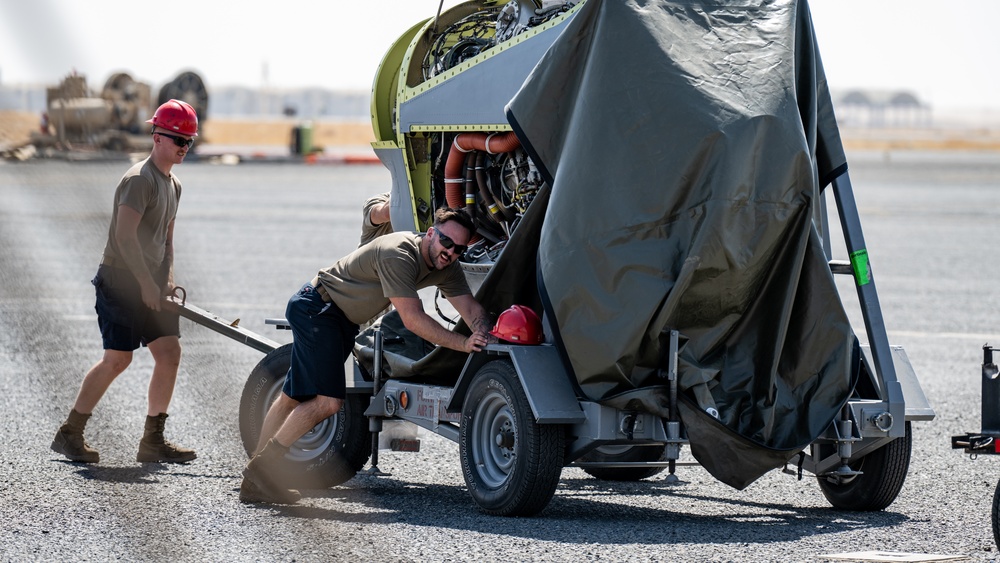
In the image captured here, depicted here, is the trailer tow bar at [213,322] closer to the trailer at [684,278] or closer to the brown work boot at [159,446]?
the brown work boot at [159,446]

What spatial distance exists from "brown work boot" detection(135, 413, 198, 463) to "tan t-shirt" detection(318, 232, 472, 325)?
5.33 ft

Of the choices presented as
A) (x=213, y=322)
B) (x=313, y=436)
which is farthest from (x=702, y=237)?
(x=213, y=322)

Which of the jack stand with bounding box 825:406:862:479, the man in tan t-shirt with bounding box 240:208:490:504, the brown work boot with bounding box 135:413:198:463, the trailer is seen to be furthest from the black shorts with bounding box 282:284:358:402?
the jack stand with bounding box 825:406:862:479

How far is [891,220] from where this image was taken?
31.3m

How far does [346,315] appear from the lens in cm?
692

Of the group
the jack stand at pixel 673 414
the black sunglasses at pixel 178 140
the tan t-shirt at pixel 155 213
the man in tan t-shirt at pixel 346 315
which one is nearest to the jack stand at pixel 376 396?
the man in tan t-shirt at pixel 346 315

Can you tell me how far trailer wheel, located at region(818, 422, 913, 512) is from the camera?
6.78 meters

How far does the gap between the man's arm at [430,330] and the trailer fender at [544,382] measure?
8 cm

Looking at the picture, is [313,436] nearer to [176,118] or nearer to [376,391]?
[376,391]

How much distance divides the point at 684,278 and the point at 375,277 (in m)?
1.67

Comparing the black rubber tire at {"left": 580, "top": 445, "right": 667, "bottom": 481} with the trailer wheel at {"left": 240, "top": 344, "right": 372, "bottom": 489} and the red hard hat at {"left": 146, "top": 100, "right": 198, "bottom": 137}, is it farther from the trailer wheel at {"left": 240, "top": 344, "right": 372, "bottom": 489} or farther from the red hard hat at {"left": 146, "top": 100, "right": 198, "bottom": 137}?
the red hard hat at {"left": 146, "top": 100, "right": 198, "bottom": 137}

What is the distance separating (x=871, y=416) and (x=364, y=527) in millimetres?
2486

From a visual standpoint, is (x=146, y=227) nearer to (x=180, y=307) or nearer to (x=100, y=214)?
(x=180, y=307)

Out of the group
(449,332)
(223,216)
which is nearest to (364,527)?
(449,332)
